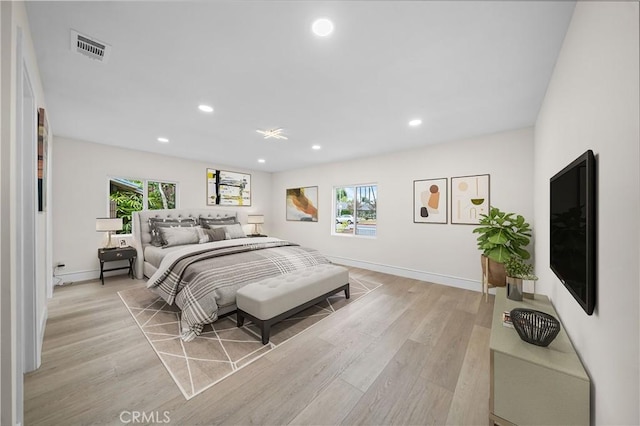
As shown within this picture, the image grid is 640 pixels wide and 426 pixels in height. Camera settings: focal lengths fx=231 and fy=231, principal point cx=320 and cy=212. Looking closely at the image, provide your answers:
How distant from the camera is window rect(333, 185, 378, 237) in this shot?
16.3 feet

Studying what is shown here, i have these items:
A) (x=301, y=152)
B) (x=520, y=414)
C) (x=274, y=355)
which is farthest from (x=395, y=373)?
(x=301, y=152)

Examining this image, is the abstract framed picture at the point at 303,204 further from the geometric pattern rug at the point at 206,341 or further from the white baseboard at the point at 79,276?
the white baseboard at the point at 79,276

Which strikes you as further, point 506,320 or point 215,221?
point 215,221

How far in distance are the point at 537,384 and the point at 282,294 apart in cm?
189

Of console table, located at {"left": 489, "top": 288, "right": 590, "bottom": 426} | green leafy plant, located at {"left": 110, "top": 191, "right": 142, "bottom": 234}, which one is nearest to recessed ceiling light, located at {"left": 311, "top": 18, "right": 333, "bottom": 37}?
console table, located at {"left": 489, "top": 288, "right": 590, "bottom": 426}

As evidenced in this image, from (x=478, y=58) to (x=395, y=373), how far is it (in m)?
2.50

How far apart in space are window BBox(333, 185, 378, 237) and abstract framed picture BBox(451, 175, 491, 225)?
1.47 meters

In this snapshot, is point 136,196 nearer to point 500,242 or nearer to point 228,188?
point 228,188

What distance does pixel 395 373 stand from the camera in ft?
5.90

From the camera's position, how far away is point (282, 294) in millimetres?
2346

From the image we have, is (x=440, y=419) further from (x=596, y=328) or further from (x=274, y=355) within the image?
(x=274, y=355)

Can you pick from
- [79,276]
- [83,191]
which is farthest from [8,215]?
[79,276]

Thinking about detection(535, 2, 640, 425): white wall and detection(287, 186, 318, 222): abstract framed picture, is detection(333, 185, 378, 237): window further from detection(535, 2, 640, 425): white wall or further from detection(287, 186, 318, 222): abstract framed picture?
detection(535, 2, 640, 425): white wall

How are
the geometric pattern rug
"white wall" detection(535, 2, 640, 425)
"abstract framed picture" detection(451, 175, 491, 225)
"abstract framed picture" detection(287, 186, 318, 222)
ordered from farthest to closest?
"abstract framed picture" detection(287, 186, 318, 222), "abstract framed picture" detection(451, 175, 491, 225), the geometric pattern rug, "white wall" detection(535, 2, 640, 425)
